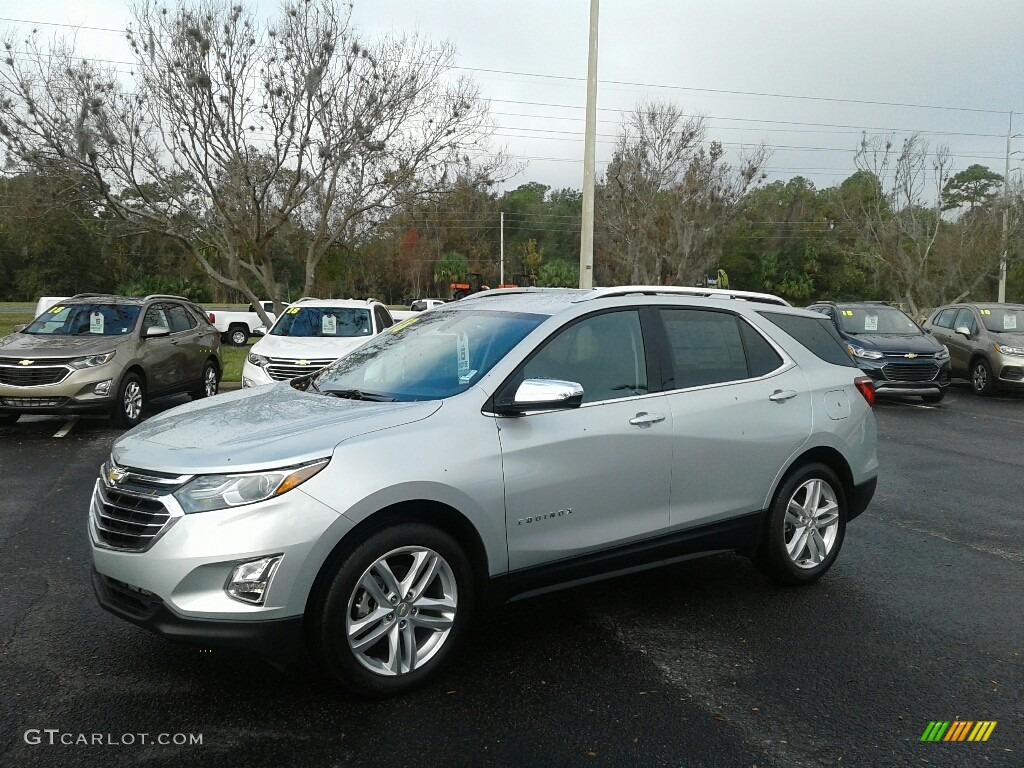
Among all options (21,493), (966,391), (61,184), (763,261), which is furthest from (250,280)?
(21,493)

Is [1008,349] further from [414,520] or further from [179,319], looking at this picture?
[414,520]

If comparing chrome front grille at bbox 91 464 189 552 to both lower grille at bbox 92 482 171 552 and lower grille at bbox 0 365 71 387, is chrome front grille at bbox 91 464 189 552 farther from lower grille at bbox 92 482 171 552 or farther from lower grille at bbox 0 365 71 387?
lower grille at bbox 0 365 71 387

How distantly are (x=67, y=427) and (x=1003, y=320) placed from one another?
660 inches

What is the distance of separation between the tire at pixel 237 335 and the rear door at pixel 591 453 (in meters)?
26.4

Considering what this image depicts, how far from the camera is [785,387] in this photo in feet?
16.9

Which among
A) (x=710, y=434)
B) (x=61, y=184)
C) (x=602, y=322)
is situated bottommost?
(x=710, y=434)

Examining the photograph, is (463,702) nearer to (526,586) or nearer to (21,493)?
(526,586)

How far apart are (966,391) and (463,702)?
16.8 meters

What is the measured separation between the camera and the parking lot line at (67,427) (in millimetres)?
10602

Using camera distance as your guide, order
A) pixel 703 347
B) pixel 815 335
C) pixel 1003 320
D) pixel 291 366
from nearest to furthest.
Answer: pixel 703 347
pixel 815 335
pixel 291 366
pixel 1003 320

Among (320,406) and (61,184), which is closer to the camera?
(320,406)

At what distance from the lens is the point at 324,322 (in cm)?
1277

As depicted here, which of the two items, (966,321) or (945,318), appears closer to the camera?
(966,321)

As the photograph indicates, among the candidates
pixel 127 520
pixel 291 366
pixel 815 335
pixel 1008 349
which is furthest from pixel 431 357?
pixel 1008 349
